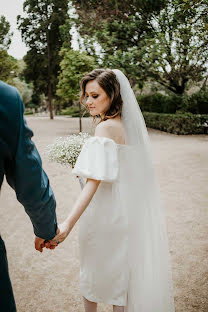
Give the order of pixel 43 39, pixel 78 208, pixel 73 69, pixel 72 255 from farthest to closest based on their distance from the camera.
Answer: pixel 43 39
pixel 73 69
pixel 72 255
pixel 78 208

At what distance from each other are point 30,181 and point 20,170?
2.8 inches

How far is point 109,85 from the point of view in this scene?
2012 mm

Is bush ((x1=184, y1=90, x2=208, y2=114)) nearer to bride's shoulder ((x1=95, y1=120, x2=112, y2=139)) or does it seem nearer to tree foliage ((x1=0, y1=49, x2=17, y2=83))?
bride's shoulder ((x1=95, y1=120, x2=112, y2=139))

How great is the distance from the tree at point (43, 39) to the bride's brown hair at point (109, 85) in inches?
1140

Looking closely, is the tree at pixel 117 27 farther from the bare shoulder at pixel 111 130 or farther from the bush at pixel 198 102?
the bare shoulder at pixel 111 130

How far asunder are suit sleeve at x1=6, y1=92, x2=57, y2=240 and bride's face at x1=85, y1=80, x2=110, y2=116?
36.8 inches

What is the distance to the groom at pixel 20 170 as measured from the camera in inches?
40.4

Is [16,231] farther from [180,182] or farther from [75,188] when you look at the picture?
[180,182]

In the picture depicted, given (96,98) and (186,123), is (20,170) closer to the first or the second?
(96,98)

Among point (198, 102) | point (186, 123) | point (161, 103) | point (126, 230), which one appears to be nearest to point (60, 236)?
point (126, 230)

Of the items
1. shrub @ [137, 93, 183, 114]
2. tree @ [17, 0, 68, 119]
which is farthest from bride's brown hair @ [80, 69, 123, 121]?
tree @ [17, 0, 68, 119]

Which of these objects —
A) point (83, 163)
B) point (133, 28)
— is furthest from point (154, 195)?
point (133, 28)

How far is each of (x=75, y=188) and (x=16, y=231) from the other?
250 centimetres

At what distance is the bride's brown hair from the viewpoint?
6.54ft
